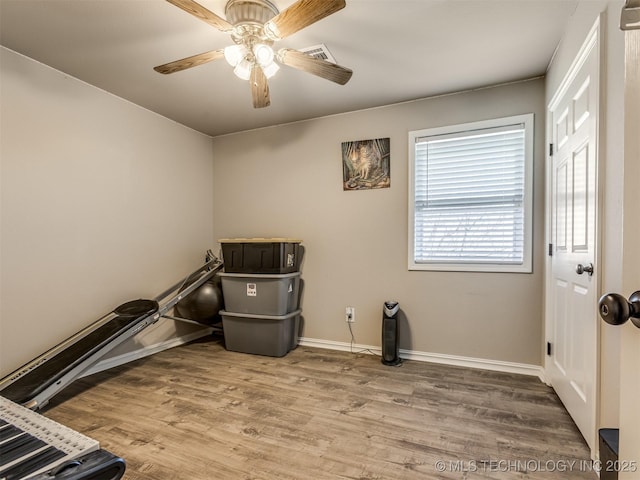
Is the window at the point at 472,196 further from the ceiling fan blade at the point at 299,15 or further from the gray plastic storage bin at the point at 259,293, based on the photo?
the ceiling fan blade at the point at 299,15

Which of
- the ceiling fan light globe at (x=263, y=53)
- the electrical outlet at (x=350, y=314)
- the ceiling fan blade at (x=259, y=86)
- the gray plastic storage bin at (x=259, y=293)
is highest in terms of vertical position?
the ceiling fan light globe at (x=263, y=53)

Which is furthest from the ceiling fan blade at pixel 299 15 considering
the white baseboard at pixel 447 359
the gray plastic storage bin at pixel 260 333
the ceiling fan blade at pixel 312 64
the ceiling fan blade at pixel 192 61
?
the white baseboard at pixel 447 359

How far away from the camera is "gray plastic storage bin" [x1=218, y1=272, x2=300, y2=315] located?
10.3ft

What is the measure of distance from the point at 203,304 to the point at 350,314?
1517 millimetres

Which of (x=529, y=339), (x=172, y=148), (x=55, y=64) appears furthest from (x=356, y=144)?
(x=55, y=64)

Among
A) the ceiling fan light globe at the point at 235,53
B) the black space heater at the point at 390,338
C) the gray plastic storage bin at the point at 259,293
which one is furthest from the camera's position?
the gray plastic storage bin at the point at 259,293

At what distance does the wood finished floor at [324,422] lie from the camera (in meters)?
1.57

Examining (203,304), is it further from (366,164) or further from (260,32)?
(260,32)

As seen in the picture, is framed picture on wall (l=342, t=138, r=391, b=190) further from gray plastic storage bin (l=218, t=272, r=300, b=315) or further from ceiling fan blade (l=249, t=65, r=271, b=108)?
ceiling fan blade (l=249, t=65, r=271, b=108)

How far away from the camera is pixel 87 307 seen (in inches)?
108

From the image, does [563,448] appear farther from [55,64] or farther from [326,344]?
[55,64]

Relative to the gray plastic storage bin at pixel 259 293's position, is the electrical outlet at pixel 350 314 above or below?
below

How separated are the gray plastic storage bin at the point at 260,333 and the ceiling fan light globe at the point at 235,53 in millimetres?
2178

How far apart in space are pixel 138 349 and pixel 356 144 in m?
2.94
